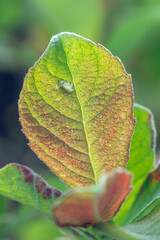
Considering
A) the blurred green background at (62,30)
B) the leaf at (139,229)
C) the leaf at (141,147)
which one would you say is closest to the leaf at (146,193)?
the leaf at (141,147)

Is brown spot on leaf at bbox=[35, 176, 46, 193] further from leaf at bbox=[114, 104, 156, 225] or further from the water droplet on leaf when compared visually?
leaf at bbox=[114, 104, 156, 225]

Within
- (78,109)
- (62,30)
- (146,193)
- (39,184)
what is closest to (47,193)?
(39,184)

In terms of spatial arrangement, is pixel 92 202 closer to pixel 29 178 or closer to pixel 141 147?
pixel 29 178

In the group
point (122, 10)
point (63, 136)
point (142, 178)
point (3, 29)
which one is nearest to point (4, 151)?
point (3, 29)

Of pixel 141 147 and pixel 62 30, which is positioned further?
pixel 62 30

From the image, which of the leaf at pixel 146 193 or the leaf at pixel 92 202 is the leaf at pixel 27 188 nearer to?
the leaf at pixel 92 202
